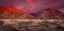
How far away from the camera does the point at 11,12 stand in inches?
482

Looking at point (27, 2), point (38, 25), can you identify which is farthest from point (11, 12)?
point (38, 25)

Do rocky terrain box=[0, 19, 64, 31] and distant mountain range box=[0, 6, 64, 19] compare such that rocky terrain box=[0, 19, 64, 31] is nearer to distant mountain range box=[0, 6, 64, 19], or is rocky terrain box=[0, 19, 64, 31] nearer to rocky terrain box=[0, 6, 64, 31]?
rocky terrain box=[0, 6, 64, 31]

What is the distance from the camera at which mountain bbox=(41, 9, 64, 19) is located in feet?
39.8

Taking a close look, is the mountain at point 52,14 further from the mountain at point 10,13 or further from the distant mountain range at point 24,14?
the mountain at point 10,13

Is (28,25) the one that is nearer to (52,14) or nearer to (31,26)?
(31,26)

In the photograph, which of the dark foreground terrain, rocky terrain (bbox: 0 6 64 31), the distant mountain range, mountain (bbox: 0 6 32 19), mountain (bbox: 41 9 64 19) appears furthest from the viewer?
mountain (bbox: 41 9 64 19)

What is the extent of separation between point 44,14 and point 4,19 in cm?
303

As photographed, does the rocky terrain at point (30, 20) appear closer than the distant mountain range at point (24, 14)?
Yes

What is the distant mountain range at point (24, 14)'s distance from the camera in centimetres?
1175

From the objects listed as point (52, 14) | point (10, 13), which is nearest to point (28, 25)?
point (10, 13)

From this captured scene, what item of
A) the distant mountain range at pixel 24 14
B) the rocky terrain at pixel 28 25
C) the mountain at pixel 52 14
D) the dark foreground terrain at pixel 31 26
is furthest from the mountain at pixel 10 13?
the mountain at pixel 52 14

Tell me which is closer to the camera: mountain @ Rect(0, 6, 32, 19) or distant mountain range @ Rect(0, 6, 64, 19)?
mountain @ Rect(0, 6, 32, 19)

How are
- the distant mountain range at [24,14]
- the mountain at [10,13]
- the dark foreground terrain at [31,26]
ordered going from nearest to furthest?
the dark foreground terrain at [31,26] < the mountain at [10,13] < the distant mountain range at [24,14]

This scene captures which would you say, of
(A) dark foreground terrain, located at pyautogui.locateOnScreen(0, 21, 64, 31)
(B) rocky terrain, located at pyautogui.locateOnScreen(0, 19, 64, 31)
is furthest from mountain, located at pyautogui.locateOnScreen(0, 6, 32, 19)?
(A) dark foreground terrain, located at pyautogui.locateOnScreen(0, 21, 64, 31)
